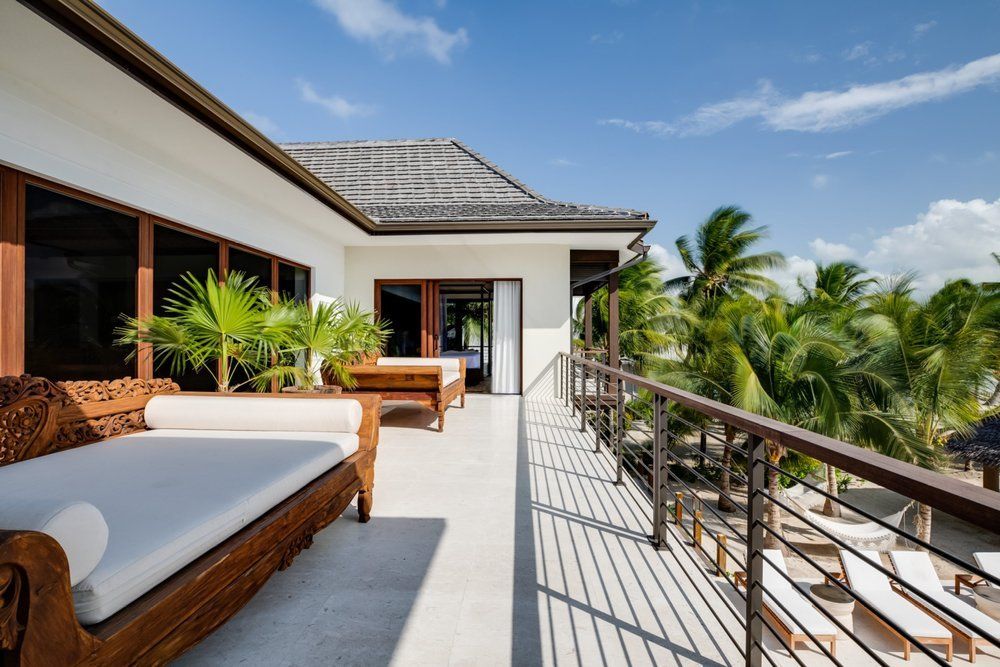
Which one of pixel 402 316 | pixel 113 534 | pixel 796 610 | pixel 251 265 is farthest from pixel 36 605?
pixel 796 610

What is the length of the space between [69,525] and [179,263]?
4065 mm

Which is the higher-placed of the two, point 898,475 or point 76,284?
point 76,284

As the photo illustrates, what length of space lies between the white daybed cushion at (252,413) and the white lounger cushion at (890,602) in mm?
6792

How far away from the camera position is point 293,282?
6695 millimetres

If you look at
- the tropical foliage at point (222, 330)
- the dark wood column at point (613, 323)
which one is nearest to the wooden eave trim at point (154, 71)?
the tropical foliage at point (222, 330)

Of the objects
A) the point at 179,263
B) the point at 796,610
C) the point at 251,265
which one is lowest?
the point at 796,610

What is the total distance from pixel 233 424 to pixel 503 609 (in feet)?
6.52

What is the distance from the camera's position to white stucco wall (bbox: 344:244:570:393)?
8062 millimetres

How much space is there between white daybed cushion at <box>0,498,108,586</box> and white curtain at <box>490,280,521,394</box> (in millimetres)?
7222

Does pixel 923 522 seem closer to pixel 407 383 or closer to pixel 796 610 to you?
pixel 796 610

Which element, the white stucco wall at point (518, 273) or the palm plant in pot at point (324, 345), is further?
the white stucco wall at point (518, 273)

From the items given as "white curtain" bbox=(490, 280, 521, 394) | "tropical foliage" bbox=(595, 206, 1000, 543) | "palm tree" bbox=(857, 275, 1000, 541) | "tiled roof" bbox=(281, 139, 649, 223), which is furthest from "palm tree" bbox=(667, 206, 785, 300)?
"white curtain" bbox=(490, 280, 521, 394)

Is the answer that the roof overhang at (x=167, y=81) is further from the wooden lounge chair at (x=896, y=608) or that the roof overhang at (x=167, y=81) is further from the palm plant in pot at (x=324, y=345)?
the wooden lounge chair at (x=896, y=608)

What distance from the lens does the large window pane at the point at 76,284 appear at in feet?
10.3
